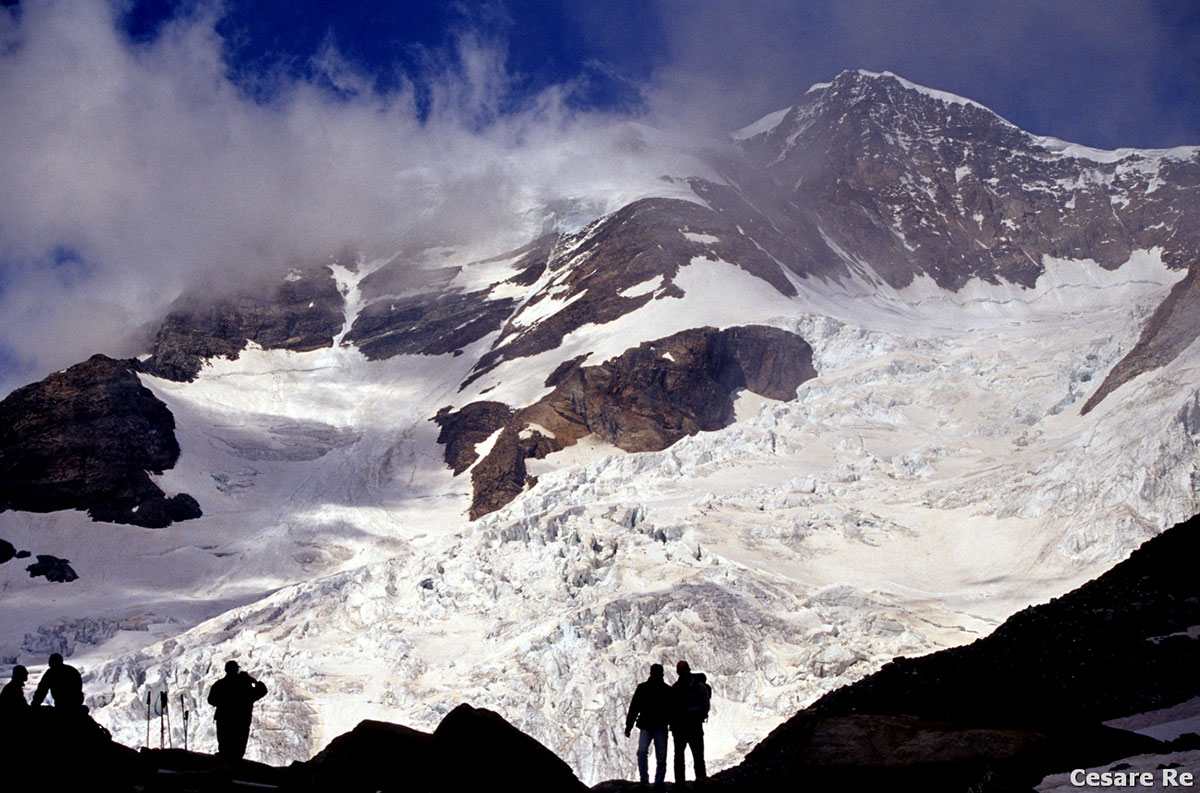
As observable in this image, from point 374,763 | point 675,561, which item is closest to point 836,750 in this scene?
point 374,763

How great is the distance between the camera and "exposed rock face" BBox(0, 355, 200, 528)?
9744 cm

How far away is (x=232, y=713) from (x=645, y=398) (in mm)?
91540

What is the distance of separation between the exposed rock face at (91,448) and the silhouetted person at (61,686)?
89.8 meters

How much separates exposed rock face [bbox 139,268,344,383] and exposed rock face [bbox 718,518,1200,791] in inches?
5000

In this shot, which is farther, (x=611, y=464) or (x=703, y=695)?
(x=611, y=464)

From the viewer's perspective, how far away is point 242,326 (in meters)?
148

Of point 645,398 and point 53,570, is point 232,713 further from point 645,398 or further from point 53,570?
point 645,398

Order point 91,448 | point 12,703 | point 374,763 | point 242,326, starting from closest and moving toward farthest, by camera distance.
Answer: point 12,703 < point 374,763 < point 91,448 < point 242,326

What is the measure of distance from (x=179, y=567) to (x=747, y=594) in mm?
56257

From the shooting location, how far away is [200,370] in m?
135

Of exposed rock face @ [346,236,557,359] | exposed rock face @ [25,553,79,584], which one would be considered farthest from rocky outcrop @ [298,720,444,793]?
exposed rock face @ [346,236,557,359]

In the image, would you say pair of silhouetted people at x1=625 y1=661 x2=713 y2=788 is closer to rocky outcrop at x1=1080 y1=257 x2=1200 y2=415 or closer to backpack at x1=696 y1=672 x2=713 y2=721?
backpack at x1=696 y1=672 x2=713 y2=721

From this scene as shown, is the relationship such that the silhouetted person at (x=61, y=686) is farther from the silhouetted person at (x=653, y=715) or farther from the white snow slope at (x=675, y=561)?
the white snow slope at (x=675, y=561)

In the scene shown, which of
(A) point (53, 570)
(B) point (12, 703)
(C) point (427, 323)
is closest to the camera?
(B) point (12, 703)
